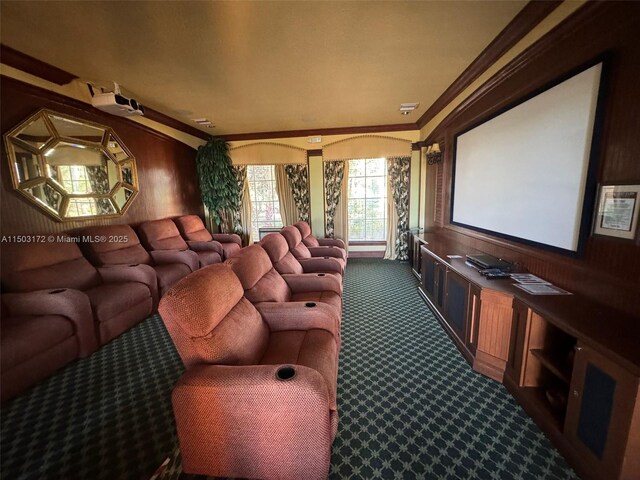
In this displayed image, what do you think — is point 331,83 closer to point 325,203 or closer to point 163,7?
point 163,7

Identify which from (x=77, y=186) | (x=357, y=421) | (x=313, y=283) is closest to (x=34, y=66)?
(x=77, y=186)

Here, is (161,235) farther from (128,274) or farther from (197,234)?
(128,274)

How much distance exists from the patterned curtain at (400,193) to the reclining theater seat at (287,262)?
2591 millimetres

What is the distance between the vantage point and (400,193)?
528cm

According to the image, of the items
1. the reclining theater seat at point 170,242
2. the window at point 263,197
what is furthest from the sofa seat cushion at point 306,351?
the window at point 263,197

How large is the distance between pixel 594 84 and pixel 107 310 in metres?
4.07

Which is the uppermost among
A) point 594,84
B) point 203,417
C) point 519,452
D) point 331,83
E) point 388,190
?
point 331,83

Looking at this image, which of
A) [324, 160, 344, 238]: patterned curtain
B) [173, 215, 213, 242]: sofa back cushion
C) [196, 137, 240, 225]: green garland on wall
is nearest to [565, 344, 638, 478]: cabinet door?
[324, 160, 344, 238]: patterned curtain

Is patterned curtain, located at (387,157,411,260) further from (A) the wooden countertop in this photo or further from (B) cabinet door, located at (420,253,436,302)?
(A) the wooden countertop

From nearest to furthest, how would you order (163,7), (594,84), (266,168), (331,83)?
(594,84), (163,7), (331,83), (266,168)

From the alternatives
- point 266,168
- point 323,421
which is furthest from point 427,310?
point 266,168

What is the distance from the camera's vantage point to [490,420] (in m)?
1.64

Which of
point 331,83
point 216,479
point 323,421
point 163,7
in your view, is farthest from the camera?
point 331,83

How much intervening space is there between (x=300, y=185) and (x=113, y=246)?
341 centimetres
